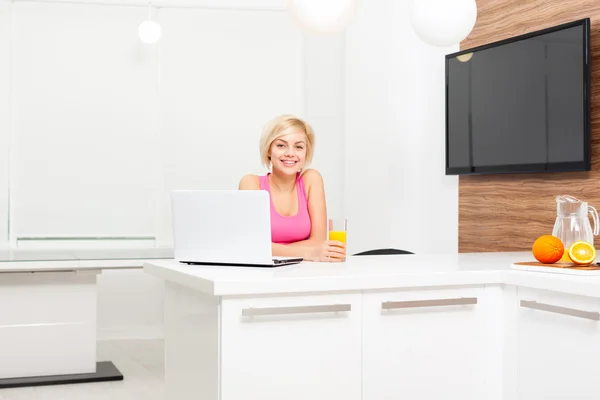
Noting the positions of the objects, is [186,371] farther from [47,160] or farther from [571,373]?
[47,160]

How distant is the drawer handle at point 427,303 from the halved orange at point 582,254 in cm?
31

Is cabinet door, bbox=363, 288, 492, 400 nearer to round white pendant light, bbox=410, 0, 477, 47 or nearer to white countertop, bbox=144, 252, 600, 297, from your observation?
white countertop, bbox=144, 252, 600, 297

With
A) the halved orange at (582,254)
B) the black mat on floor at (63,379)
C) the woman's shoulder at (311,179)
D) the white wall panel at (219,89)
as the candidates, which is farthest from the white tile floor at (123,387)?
the halved orange at (582,254)

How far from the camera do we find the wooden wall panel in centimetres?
343

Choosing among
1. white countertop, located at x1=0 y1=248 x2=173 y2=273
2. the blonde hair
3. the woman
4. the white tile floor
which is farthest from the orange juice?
white countertop, located at x1=0 y1=248 x2=173 y2=273

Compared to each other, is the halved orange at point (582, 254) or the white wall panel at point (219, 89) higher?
the white wall panel at point (219, 89)

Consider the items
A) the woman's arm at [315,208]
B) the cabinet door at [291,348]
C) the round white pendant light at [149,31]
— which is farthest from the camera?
the round white pendant light at [149,31]

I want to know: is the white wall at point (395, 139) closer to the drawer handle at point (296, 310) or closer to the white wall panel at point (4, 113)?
the white wall panel at point (4, 113)

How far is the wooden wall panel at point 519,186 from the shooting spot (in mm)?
3432

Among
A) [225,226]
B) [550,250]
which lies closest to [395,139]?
[550,250]

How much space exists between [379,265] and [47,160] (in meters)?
3.77

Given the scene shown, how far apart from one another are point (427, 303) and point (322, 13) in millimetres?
1107

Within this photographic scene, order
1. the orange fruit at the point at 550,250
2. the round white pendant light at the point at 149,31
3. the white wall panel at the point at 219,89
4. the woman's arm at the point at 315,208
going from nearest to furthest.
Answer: the orange fruit at the point at 550,250, the woman's arm at the point at 315,208, the round white pendant light at the point at 149,31, the white wall panel at the point at 219,89

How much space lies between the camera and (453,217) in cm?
466
